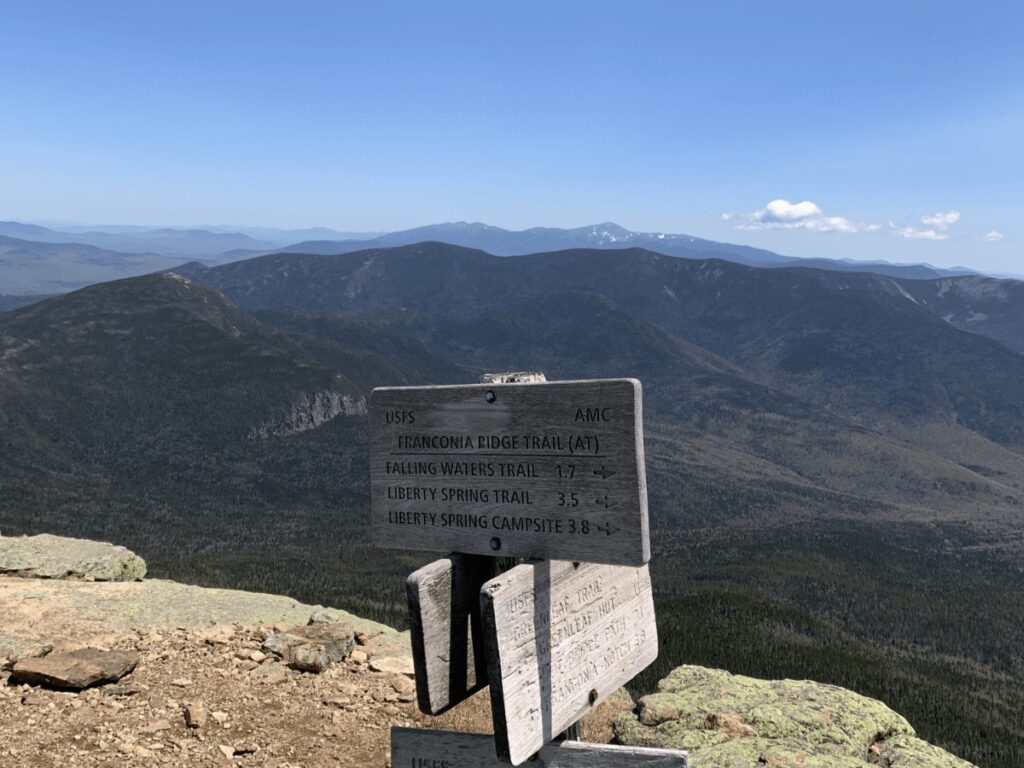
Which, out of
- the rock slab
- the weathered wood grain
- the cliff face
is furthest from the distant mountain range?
the weathered wood grain

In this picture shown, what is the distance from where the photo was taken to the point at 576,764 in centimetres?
468

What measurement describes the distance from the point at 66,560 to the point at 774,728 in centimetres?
1456

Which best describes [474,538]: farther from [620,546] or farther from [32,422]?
[32,422]

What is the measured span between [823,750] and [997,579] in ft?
328

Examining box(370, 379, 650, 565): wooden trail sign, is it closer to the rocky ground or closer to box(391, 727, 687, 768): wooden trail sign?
box(391, 727, 687, 768): wooden trail sign

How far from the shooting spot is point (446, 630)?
188 inches

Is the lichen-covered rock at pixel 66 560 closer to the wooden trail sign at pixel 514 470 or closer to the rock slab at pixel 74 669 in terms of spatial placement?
the rock slab at pixel 74 669

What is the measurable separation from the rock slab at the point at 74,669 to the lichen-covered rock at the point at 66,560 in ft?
20.2

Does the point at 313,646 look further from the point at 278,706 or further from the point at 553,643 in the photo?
the point at 553,643

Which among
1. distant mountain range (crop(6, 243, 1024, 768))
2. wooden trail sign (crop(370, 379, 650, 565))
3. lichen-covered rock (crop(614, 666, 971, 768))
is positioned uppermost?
wooden trail sign (crop(370, 379, 650, 565))

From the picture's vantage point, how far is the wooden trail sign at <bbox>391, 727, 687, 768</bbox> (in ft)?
15.3

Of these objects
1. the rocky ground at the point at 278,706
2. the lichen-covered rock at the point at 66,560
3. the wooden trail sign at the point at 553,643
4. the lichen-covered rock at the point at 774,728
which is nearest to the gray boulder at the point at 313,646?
the rocky ground at the point at 278,706

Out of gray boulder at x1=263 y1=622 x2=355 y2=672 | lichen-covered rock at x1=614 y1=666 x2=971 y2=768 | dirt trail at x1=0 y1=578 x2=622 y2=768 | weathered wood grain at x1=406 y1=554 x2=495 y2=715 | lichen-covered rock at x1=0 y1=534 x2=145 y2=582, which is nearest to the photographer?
weathered wood grain at x1=406 y1=554 x2=495 y2=715

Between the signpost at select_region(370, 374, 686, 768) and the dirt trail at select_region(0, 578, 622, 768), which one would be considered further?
the dirt trail at select_region(0, 578, 622, 768)
